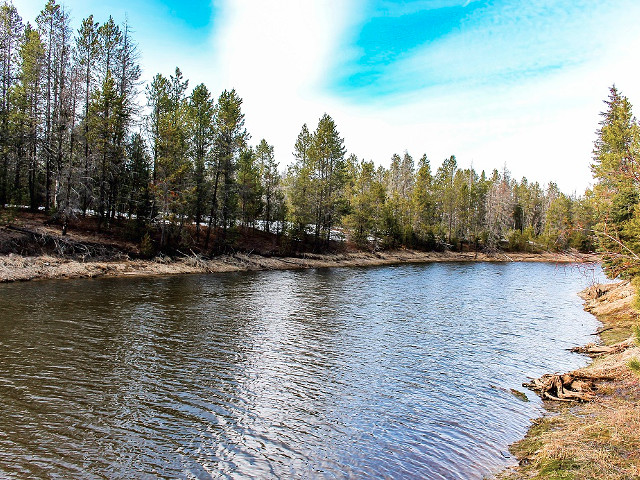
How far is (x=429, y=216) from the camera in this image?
83625mm

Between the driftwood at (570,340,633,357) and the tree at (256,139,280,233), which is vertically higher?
the tree at (256,139,280,233)

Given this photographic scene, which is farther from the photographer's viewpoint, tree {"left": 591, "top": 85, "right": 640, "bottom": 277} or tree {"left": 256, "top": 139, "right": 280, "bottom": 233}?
tree {"left": 256, "top": 139, "right": 280, "bottom": 233}

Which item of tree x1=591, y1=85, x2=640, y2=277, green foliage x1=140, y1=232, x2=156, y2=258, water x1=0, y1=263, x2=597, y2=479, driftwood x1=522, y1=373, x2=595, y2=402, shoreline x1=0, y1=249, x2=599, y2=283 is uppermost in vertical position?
tree x1=591, y1=85, x2=640, y2=277

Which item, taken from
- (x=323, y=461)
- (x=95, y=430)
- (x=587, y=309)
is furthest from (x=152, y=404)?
(x=587, y=309)

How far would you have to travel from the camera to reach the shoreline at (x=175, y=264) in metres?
29.3

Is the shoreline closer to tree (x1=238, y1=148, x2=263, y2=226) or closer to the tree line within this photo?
the tree line

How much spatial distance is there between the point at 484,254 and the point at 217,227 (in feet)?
200

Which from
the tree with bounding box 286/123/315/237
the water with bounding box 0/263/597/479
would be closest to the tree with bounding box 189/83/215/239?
the tree with bounding box 286/123/315/237

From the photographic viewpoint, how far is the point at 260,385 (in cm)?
1249

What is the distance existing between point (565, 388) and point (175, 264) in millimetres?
35577

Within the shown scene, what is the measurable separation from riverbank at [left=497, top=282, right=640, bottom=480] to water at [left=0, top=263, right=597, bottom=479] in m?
0.66

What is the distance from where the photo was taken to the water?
8172 millimetres

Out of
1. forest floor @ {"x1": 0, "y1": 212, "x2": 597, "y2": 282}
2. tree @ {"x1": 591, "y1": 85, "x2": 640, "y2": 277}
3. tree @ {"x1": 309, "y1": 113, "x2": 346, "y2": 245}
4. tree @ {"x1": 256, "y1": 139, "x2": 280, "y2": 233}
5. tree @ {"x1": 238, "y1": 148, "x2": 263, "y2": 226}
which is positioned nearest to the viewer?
tree @ {"x1": 591, "y1": 85, "x2": 640, "y2": 277}

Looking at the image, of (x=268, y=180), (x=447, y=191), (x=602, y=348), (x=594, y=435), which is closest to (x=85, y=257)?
(x=268, y=180)
